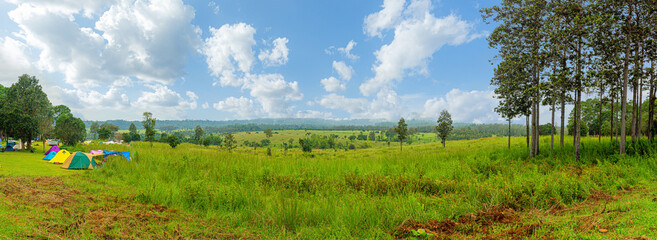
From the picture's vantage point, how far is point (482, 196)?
6.42 metres

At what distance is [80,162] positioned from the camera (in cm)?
1641

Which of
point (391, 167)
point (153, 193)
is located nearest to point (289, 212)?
point (153, 193)

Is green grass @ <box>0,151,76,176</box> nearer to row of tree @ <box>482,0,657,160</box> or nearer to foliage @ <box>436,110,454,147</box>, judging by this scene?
row of tree @ <box>482,0,657,160</box>

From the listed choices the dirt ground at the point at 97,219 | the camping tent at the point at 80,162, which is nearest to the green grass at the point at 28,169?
the camping tent at the point at 80,162

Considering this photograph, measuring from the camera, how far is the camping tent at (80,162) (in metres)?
16.2

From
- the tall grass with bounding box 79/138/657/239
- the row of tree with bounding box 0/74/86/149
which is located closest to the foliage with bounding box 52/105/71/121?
the row of tree with bounding box 0/74/86/149

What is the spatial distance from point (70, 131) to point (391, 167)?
71.0m

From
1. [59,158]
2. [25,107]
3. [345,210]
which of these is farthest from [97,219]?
[25,107]

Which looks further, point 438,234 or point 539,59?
point 539,59

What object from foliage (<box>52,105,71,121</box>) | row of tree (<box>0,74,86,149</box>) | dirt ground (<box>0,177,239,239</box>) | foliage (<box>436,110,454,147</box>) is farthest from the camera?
foliage (<box>52,105,71,121</box>)

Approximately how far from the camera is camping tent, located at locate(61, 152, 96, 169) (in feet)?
53.2

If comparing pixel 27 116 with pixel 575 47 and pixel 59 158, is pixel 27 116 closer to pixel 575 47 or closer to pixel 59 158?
pixel 59 158

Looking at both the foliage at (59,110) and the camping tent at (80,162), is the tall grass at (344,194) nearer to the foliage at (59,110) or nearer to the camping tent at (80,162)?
the camping tent at (80,162)

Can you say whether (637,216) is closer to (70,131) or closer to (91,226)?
(91,226)
